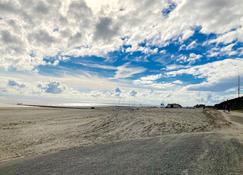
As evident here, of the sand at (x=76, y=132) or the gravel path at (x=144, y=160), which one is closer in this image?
the gravel path at (x=144, y=160)

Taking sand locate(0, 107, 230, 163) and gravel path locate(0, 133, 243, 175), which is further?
sand locate(0, 107, 230, 163)

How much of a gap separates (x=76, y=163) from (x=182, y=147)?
549cm

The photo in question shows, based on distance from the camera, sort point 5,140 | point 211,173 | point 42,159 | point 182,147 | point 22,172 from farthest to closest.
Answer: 1. point 5,140
2. point 182,147
3. point 42,159
4. point 22,172
5. point 211,173

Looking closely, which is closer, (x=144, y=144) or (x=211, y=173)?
(x=211, y=173)

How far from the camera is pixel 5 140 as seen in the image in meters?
15.7

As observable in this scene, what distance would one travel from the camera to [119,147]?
11.7m

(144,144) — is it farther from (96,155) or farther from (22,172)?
(22,172)

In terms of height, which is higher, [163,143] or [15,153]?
[163,143]

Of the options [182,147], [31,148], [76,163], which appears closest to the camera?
[76,163]

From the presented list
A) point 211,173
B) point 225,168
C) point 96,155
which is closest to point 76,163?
point 96,155

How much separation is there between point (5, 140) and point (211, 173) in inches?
565

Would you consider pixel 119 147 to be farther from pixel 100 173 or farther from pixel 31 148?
pixel 31 148

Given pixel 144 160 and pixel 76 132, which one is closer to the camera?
pixel 144 160

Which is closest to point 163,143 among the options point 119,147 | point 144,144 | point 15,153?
point 144,144
